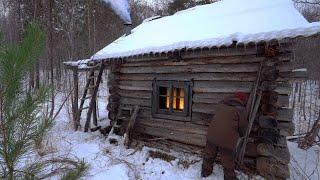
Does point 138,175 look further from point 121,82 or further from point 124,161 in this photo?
point 121,82

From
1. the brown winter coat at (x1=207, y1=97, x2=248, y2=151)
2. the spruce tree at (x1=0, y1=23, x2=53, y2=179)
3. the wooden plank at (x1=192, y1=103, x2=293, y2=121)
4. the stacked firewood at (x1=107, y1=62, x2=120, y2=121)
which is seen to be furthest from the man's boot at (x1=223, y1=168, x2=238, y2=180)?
the stacked firewood at (x1=107, y1=62, x2=120, y2=121)

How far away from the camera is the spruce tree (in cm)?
229

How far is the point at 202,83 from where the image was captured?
8.77 meters

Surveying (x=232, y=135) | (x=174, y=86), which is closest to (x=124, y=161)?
(x=174, y=86)

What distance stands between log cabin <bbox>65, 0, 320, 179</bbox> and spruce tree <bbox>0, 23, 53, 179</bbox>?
17.5 feet

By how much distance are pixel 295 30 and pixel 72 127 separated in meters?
8.76

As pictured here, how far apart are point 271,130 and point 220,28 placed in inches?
110

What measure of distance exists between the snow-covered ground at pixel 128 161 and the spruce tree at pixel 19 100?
150 inches

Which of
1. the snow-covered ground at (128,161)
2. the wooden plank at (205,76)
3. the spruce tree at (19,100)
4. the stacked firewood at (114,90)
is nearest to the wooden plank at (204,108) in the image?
the wooden plank at (205,76)

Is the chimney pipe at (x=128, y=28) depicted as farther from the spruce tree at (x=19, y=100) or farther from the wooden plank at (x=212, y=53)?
the spruce tree at (x=19, y=100)

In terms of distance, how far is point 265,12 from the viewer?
339 inches

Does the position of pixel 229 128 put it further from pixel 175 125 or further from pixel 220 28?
pixel 220 28

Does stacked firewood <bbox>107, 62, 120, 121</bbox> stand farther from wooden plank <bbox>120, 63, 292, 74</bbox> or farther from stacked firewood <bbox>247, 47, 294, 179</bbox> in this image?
stacked firewood <bbox>247, 47, 294, 179</bbox>

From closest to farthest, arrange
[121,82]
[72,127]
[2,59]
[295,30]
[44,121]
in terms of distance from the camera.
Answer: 1. [2,59]
2. [44,121]
3. [295,30]
4. [121,82]
5. [72,127]
